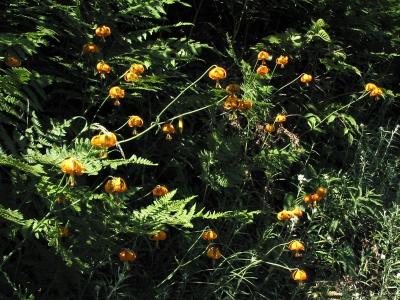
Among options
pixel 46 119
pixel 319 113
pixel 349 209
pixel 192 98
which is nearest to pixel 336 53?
pixel 319 113

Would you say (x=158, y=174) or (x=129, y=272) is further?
(x=158, y=174)

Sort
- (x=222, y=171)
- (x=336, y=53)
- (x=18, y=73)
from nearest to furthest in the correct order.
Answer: (x=18, y=73)
(x=222, y=171)
(x=336, y=53)

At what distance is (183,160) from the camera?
12.1 ft

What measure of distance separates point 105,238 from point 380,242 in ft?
6.97

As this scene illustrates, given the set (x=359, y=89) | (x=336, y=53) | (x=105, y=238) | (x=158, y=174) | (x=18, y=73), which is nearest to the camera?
(x=18, y=73)

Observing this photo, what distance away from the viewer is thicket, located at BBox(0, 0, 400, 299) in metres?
2.63

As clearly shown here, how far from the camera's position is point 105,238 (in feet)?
8.55

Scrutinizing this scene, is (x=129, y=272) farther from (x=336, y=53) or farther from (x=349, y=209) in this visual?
(x=336, y=53)

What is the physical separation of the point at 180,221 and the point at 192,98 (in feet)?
3.72

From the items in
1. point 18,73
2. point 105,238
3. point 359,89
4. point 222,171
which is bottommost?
point 359,89

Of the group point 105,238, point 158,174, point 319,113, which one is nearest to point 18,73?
point 105,238

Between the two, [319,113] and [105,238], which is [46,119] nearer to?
[105,238]

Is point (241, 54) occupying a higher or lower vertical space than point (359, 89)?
higher

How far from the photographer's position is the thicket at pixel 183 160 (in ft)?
8.63
